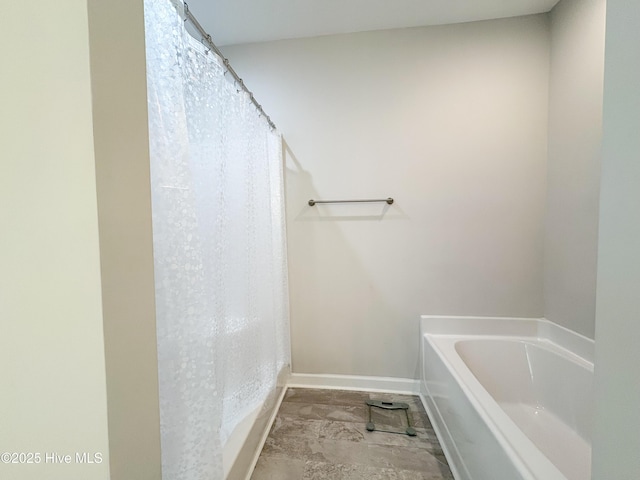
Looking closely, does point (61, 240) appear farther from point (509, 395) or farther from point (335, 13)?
point (509, 395)

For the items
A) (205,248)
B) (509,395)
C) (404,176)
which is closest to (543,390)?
(509,395)

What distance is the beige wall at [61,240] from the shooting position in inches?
13.9

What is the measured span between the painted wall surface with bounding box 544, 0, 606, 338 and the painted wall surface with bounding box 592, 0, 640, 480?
1.20m

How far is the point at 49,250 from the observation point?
0.37m

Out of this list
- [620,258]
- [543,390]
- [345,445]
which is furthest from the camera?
[543,390]

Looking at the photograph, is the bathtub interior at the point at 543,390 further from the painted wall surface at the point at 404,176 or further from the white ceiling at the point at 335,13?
the white ceiling at the point at 335,13

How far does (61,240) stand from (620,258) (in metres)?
0.82

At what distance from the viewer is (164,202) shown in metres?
0.60

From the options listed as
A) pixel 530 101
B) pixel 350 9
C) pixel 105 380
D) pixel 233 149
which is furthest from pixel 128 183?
pixel 530 101

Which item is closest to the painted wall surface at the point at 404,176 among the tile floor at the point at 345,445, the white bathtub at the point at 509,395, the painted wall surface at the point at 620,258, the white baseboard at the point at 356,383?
the white baseboard at the point at 356,383

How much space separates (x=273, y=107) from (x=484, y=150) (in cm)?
145

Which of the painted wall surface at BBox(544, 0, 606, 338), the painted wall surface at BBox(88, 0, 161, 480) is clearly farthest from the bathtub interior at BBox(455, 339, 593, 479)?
the painted wall surface at BBox(88, 0, 161, 480)

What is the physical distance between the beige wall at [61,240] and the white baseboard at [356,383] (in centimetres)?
149

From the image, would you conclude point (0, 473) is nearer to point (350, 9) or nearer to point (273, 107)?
point (273, 107)
